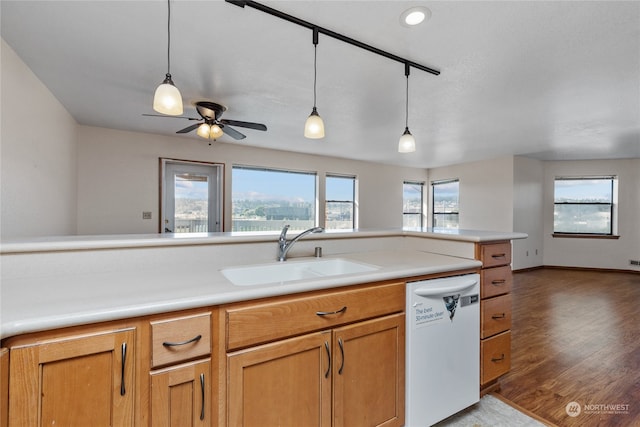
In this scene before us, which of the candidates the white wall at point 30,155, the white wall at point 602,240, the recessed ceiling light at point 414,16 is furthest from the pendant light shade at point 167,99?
the white wall at point 602,240

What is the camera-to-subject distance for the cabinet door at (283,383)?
1091 millimetres

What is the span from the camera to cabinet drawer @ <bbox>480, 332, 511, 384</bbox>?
181 centimetres

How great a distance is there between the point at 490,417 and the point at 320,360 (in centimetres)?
131

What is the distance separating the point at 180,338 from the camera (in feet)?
3.26

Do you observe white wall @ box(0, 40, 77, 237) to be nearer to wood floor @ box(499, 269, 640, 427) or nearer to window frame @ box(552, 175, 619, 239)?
wood floor @ box(499, 269, 640, 427)

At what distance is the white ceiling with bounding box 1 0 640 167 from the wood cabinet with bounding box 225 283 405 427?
1633 mm

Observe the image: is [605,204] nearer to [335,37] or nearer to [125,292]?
[335,37]

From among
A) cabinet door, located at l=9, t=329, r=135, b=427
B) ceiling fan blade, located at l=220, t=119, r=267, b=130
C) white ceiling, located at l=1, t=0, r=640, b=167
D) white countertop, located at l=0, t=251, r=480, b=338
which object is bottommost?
cabinet door, located at l=9, t=329, r=135, b=427

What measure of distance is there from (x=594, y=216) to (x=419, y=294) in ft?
23.5

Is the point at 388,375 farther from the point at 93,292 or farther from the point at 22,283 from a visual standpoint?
the point at 22,283

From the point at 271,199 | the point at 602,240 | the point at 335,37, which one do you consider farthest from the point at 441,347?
the point at 602,240

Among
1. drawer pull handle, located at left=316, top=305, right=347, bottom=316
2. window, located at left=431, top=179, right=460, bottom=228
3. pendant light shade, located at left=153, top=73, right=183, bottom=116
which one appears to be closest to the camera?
drawer pull handle, located at left=316, top=305, right=347, bottom=316

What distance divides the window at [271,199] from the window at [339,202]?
0.39 meters

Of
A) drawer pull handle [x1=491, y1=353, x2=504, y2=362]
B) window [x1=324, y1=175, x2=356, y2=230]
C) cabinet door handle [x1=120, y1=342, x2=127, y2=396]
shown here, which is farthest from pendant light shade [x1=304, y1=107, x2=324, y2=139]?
window [x1=324, y1=175, x2=356, y2=230]
